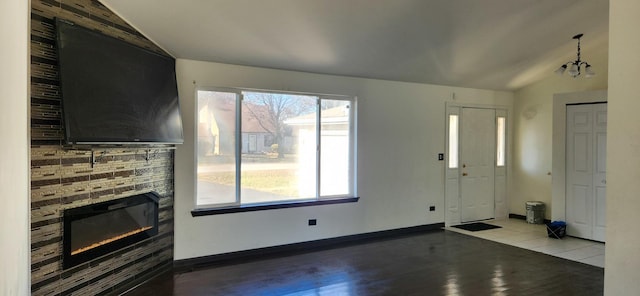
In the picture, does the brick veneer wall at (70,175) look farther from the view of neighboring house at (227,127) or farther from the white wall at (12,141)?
the white wall at (12,141)

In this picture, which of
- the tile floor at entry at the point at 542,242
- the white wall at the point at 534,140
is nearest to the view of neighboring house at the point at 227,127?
the tile floor at entry at the point at 542,242

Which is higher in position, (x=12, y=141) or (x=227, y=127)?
(x=227, y=127)

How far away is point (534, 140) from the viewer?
22.3 ft

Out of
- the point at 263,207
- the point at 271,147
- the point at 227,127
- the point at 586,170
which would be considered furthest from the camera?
the point at 586,170

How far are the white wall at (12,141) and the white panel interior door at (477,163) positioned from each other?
6.00 meters

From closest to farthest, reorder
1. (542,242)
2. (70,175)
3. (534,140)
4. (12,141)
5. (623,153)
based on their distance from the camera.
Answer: (12,141) < (623,153) < (70,175) < (542,242) < (534,140)

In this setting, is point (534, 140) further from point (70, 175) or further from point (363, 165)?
point (70, 175)

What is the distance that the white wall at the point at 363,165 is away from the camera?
431cm

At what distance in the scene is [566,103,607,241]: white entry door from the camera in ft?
17.6

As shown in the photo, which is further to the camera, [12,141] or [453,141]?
[453,141]

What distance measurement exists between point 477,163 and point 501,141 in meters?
0.80

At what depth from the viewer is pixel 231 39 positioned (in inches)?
153

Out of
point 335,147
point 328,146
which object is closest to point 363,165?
point 335,147

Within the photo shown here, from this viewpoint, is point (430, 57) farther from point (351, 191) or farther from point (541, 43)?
point (351, 191)
